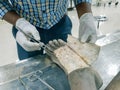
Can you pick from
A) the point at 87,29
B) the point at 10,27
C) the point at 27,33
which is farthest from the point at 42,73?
the point at 10,27

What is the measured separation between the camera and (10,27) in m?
3.34

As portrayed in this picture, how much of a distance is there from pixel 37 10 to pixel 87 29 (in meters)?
0.27

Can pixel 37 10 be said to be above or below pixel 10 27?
above

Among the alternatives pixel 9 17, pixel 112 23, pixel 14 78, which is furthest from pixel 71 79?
pixel 112 23

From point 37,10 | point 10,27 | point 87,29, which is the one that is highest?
point 37,10

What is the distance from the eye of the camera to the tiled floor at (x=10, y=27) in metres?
2.44

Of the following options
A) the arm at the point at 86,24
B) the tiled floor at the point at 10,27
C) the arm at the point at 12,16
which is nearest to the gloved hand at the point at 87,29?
the arm at the point at 86,24

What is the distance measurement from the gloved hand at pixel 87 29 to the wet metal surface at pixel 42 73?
0.43ft

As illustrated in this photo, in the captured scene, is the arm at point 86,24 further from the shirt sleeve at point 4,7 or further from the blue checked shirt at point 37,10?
the shirt sleeve at point 4,7

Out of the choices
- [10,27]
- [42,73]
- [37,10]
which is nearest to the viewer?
[42,73]

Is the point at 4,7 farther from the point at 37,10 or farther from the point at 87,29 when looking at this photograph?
the point at 87,29

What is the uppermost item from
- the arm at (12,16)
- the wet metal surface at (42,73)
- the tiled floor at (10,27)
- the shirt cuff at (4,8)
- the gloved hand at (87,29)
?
the shirt cuff at (4,8)

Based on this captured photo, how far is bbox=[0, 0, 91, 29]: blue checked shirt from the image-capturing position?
1.01 metres

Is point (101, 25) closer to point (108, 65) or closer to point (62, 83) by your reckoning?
point (108, 65)
